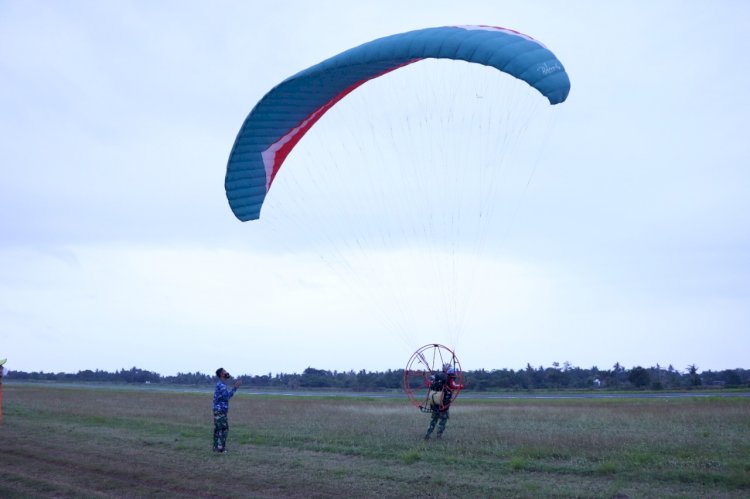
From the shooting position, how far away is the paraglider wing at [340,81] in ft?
35.0

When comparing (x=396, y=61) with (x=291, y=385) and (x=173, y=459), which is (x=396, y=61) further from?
(x=291, y=385)

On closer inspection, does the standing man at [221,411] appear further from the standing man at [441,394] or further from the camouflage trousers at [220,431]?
the standing man at [441,394]

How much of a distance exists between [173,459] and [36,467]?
2.16 meters

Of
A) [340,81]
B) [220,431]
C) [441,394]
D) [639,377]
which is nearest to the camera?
[340,81]

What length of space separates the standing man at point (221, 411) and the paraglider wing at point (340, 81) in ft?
10.1

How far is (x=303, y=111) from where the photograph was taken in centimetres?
1356

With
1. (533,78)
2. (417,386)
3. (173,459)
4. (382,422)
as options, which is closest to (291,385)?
(417,386)

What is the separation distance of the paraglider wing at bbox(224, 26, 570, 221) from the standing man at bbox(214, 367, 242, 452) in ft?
10.1

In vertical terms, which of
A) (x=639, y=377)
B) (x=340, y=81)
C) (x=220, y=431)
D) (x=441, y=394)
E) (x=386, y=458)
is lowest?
(x=386, y=458)

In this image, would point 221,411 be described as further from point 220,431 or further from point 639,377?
point 639,377

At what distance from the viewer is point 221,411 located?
1373 cm

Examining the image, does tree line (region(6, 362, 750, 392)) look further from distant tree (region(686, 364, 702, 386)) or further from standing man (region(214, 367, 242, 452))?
standing man (region(214, 367, 242, 452))

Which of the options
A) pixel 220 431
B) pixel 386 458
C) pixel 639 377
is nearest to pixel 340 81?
pixel 386 458

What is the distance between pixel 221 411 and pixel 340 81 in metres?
6.38
